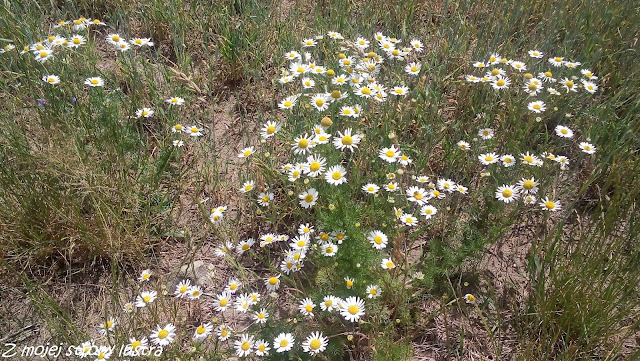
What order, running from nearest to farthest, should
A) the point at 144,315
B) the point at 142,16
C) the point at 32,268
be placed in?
the point at 144,315 → the point at 32,268 → the point at 142,16

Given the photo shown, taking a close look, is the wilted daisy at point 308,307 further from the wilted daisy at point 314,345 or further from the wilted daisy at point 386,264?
the wilted daisy at point 386,264

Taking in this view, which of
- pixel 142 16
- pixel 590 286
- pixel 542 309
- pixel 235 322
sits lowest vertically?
pixel 235 322

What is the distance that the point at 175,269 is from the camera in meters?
2.62

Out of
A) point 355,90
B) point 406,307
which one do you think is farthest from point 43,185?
point 406,307

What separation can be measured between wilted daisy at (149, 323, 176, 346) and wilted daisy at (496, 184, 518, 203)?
173 centimetres

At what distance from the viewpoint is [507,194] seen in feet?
7.94

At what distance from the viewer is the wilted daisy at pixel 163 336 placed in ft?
6.82

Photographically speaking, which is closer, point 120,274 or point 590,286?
point 590,286

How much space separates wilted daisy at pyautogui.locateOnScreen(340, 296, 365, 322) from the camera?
2.01m

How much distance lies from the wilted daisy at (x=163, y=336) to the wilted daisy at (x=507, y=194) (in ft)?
5.67

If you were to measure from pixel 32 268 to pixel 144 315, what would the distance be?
71 centimetres

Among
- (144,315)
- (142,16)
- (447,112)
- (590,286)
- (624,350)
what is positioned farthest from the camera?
(142,16)

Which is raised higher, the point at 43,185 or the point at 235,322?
the point at 43,185

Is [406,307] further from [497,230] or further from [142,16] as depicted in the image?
[142,16]
